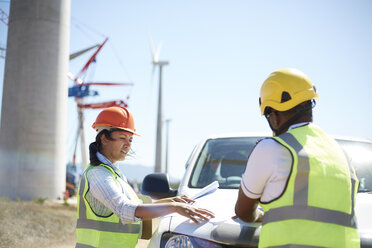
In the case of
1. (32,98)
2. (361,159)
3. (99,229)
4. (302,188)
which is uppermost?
(32,98)

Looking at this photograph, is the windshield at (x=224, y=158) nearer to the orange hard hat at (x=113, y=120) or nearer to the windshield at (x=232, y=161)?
the windshield at (x=232, y=161)

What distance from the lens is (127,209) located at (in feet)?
7.68

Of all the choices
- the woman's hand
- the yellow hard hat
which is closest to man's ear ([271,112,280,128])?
the yellow hard hat

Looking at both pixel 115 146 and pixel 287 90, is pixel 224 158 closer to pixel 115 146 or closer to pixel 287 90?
pixel 115 146

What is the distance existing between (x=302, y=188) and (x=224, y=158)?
2.61 meters

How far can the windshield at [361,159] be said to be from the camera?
3527mm

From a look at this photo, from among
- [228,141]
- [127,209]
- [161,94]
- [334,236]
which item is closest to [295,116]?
[334,236]

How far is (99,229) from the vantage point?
8.07ft

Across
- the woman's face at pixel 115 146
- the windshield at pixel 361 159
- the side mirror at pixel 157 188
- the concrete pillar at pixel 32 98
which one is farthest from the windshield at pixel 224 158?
the concrete pillar at pixel 32 98

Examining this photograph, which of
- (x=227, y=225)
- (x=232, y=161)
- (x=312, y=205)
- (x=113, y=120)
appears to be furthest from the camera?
(x=232, y=161)

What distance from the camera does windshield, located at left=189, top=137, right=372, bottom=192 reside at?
370 centimetres

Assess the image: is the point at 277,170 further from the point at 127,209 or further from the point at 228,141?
the point at 228,141

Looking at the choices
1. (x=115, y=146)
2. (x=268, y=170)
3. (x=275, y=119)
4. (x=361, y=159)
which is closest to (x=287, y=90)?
(x=275, y=119)

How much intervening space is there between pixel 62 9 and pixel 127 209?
→ 16767mm
